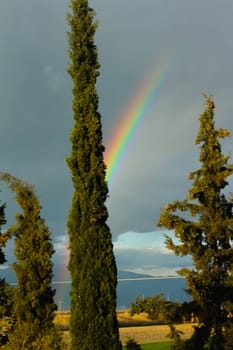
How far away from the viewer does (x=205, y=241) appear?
54.4ft

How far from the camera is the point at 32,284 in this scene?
15.3 metres

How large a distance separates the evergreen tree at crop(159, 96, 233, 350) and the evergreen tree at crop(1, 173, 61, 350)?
3414 mm

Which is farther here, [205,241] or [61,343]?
[205,241]

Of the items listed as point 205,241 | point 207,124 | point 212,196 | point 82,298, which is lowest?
point 82,298

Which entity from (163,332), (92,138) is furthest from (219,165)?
(163,332)

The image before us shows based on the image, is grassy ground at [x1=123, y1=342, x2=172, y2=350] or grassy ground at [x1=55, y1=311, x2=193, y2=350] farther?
grassy ground at [x1=55, y1=311, x2=193, y2=350]

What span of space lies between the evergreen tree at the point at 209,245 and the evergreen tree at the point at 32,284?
341cm

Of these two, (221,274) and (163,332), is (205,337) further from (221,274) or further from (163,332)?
(163,332)

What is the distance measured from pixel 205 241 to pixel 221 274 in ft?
3.48

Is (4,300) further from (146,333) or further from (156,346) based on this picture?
(146,333)

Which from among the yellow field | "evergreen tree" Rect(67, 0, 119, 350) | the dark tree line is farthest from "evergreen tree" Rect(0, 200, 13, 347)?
the yellow field

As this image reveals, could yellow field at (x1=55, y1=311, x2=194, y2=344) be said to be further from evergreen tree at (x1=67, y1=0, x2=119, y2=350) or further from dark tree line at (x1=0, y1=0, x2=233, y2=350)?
evergreen tree at (x1=67, y1=0, x2=119, y2=350)

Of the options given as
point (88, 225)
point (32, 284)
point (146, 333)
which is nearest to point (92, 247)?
point (88, 225)

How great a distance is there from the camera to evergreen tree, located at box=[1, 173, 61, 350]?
15.0 meters
